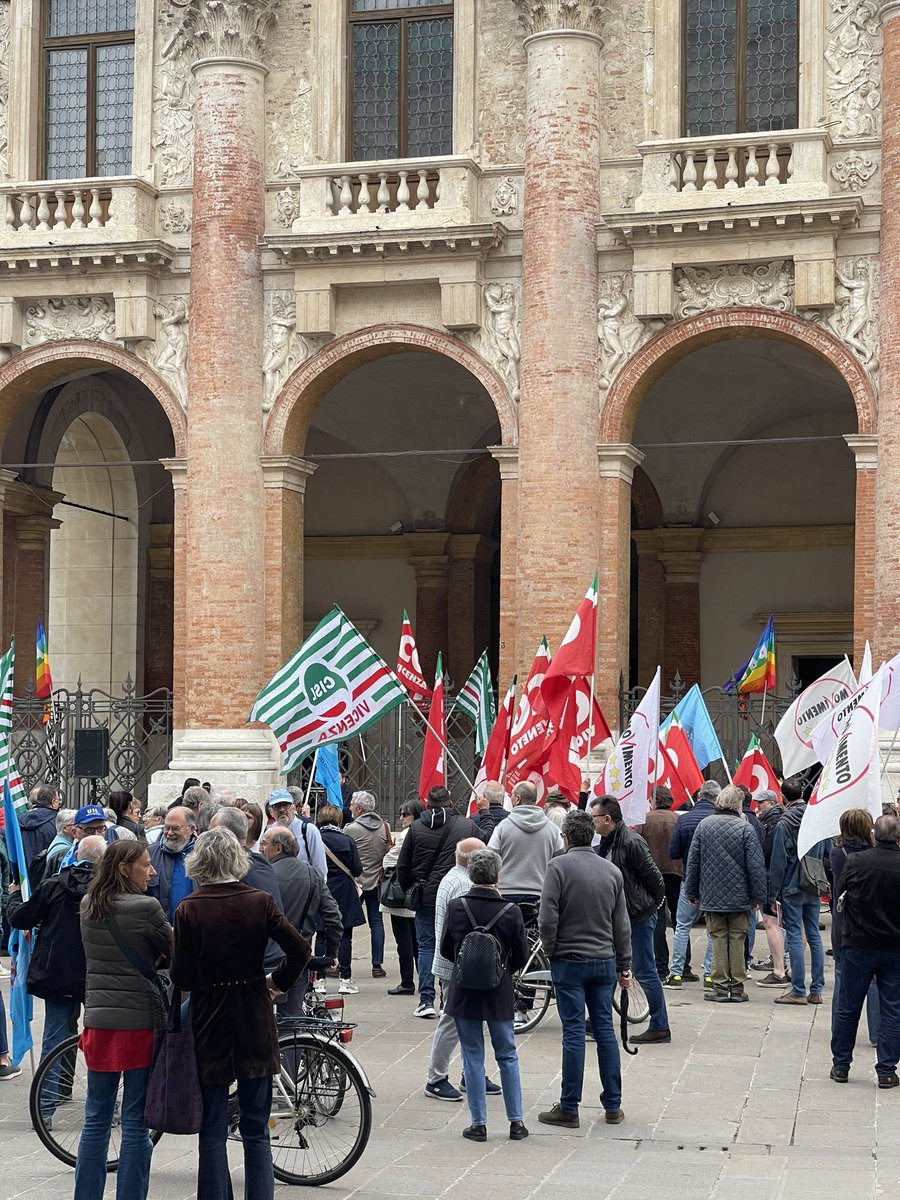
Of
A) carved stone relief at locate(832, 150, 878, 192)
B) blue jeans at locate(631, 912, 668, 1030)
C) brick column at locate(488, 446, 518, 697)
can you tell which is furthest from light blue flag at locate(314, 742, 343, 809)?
carved stone relief at locate(832, 150, 878, 192)

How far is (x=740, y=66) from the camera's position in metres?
20.4

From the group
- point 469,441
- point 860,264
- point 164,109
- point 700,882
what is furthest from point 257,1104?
point 469,441

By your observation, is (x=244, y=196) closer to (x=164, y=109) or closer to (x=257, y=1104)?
(x=164, y=109)

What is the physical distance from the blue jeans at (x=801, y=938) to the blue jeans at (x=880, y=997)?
2731 millimetres

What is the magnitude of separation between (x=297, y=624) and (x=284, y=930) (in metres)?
14.6

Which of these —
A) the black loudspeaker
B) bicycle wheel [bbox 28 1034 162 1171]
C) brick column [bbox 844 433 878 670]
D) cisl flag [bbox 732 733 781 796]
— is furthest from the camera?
the black loudspeaker

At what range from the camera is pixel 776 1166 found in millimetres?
8453

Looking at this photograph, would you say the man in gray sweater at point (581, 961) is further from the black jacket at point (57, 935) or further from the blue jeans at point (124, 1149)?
the blue jeans at point (124, 1149)

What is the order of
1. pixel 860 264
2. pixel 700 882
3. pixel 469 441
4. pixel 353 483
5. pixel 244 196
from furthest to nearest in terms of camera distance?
pixel 353 483 < pixel 469 441 < pixel 244 196 < pixel 860 264 < pixel 700 882

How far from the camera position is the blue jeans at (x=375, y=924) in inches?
568

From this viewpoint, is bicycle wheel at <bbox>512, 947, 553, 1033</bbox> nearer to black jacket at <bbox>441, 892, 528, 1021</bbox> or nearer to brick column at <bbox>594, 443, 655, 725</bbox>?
black jacket at <bbox>441, 892, 528, 1021</bbox>

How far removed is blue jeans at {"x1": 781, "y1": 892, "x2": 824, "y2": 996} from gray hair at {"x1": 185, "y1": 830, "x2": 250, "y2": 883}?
6723 millimetres

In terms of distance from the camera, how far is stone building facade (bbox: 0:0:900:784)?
64.7ft

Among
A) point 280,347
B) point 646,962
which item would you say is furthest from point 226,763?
point 646,962
